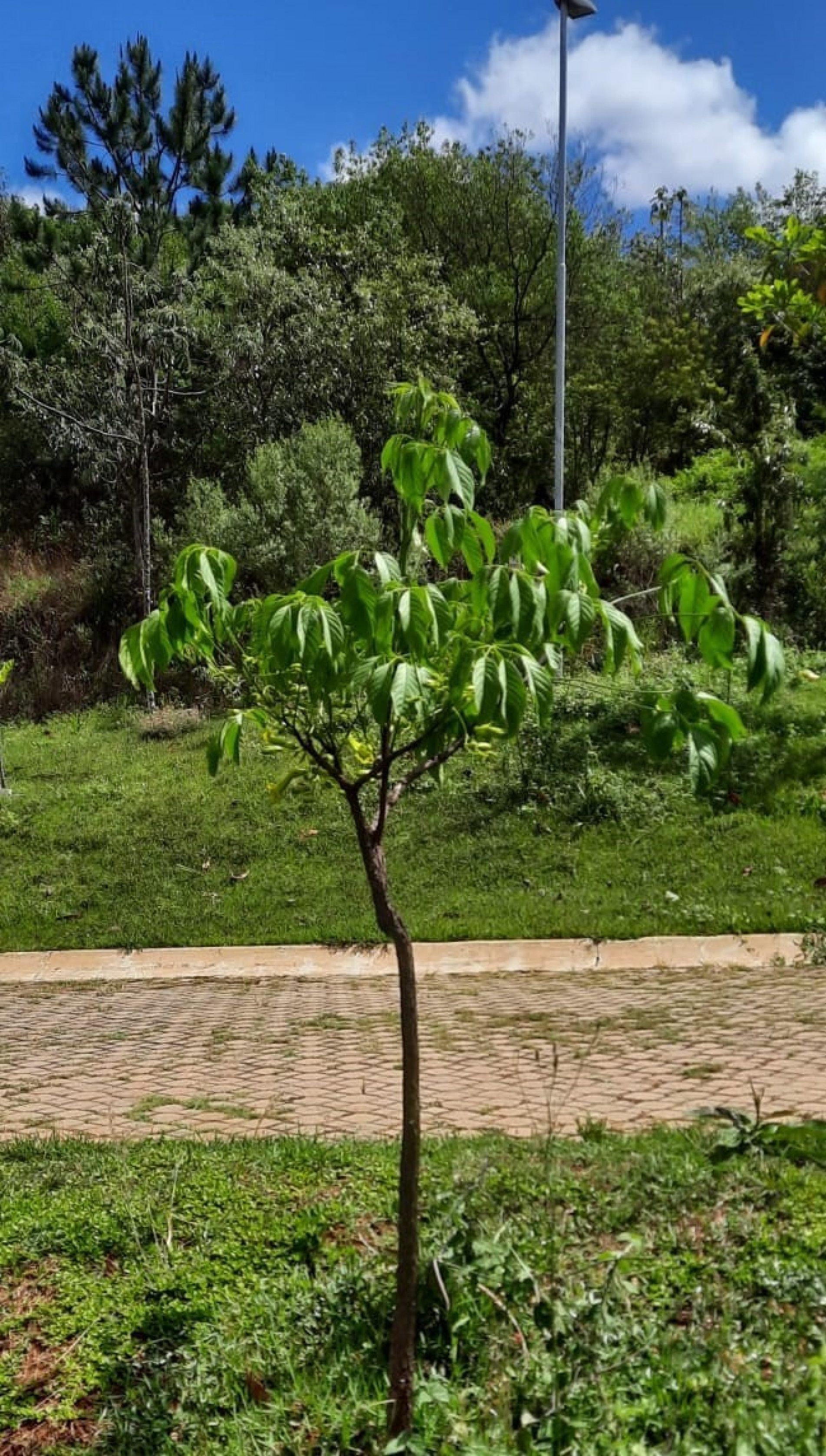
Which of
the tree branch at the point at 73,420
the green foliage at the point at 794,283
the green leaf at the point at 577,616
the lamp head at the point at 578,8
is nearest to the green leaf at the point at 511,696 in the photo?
the green leaf at the point at 577,616

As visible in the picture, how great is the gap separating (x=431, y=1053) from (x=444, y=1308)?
10.2ft

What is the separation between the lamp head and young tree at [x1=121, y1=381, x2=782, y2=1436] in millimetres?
14057

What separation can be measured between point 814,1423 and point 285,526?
17057 mm

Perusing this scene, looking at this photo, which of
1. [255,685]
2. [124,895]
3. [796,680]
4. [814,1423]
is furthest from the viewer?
[796,680]

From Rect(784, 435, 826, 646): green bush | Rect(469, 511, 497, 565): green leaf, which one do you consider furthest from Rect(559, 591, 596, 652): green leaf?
Rect(784, 435, 826, 646): green bush

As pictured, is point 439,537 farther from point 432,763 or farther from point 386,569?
point 432,763

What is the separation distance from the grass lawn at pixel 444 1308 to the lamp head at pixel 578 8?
14609 millimetres

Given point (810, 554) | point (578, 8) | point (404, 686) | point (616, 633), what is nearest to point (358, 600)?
point (404, 686)

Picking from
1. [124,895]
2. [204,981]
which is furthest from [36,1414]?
[124,895]

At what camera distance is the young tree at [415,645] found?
2.23 metres

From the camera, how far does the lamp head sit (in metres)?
14.4

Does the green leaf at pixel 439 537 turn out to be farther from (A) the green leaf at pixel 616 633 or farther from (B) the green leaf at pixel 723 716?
(B) the green leaf at pixel 723 716

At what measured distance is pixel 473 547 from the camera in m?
2.60

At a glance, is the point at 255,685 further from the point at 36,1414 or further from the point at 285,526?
the point at 285,526
